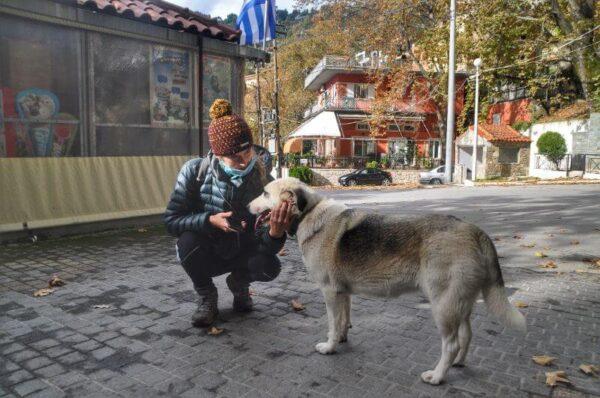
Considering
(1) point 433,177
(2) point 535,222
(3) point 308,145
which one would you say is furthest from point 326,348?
(3) point 308,145

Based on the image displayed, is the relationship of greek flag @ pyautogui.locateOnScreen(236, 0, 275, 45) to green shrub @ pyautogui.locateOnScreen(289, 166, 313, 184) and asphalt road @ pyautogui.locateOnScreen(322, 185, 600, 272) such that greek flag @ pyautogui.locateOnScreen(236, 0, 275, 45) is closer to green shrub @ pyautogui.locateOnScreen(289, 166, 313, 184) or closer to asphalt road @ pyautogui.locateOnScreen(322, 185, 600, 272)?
asphalt road @ pyautogui.locateOnScreen(322, 185, 600, 272)

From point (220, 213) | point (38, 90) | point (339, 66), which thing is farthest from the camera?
point (339, 66)

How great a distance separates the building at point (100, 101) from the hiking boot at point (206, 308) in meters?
5.01

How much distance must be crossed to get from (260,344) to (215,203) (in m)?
1.28

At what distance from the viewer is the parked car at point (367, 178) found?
3164 centimetres

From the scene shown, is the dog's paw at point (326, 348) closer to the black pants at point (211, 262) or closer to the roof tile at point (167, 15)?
the black pants at point (211, 262)

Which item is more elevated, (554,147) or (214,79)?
(214,79)

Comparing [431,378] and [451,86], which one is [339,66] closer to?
[451,86]

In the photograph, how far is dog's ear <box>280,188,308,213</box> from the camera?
353cm

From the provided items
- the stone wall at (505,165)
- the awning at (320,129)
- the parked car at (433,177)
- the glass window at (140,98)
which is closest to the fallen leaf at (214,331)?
the glass window at (140,98)

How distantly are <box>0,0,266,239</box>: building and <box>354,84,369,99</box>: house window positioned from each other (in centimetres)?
3290

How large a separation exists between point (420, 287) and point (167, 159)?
753 cm

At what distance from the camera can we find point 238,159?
4031mm

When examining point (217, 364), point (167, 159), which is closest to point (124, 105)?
point (167, 159)
